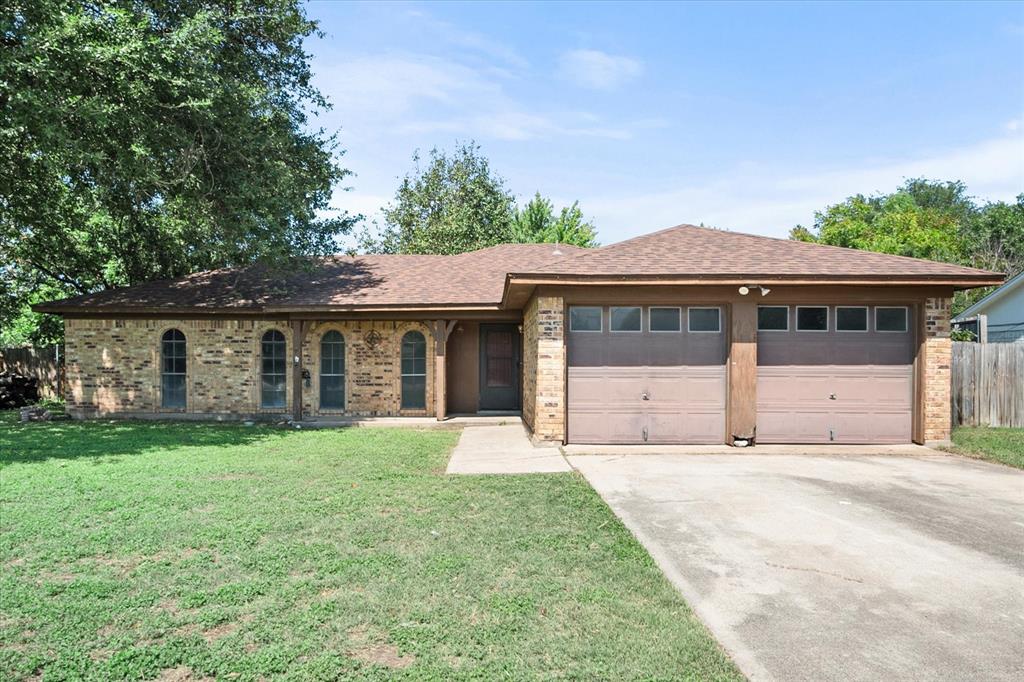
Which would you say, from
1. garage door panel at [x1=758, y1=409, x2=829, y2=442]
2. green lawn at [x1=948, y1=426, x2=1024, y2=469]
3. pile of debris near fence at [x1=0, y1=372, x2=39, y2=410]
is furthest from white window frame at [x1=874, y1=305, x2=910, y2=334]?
pile of debris near fence at [x1=0, y1=372, x2=39, y2=410]

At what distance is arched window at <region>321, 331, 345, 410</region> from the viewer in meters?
13.8

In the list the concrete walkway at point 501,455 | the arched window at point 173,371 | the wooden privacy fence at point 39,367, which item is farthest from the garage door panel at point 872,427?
the wooden privacy fence at point 39,367

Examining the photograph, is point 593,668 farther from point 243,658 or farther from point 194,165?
point 194,165

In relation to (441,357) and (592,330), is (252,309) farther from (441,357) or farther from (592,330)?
(592,330)

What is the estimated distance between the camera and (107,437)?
10.8 metres

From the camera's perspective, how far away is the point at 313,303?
518 inches

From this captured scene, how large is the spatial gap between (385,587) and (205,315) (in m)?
11.8

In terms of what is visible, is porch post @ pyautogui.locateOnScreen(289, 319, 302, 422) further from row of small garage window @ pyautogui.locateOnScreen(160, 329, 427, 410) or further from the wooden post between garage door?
the wooden post between garage door

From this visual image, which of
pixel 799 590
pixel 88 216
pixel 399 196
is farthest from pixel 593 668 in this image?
pixel 399 196

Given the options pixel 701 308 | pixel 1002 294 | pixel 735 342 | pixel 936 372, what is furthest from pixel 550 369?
pixel 1002 294

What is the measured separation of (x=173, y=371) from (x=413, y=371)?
560 centimetres

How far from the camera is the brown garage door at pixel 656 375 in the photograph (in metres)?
10.1

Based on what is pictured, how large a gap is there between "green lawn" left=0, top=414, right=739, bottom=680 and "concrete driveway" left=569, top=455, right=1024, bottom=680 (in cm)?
38

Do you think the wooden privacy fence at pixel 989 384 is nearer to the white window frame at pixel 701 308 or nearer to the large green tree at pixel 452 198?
the white window frame at pixel 701 308
